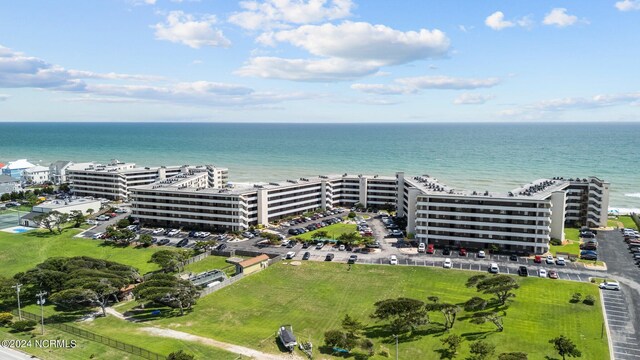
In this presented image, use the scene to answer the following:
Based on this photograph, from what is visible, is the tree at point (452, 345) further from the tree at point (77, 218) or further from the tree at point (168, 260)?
the tree at point (77, 218)

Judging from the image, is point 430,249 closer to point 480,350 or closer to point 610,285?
point 610,285

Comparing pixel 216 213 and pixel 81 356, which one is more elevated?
pixel 216 213

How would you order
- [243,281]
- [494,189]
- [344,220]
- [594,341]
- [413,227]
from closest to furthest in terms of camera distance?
[594,341], [243,281], [413,227], [344,220], [494,189]

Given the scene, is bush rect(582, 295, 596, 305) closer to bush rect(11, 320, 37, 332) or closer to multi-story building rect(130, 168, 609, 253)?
multi-story building rect(130, 168, 609, 253)

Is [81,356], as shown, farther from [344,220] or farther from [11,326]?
[344,220]

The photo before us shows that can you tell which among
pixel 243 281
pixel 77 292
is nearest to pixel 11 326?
pixel 77 292

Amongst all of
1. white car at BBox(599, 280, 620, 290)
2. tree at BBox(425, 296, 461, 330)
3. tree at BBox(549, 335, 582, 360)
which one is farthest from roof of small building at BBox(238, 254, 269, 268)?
white car at BBox(599, 280, 620, 290)

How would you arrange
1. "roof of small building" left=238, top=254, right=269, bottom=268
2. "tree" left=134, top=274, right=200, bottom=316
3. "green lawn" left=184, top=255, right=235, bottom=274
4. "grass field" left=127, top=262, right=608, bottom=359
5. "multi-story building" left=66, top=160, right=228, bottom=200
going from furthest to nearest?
"multi-story building" left=66, top=160, right=228, bottom=200 → "green lawn" left=184, top=255, right=235, bottom=274 → "roof of small building" left=238, top=254, right=269, bottom=268 → "tree" left=134, top=274, right=200, bottom=316 → "grass field" left=127, top=262, right=608, bottom=359
